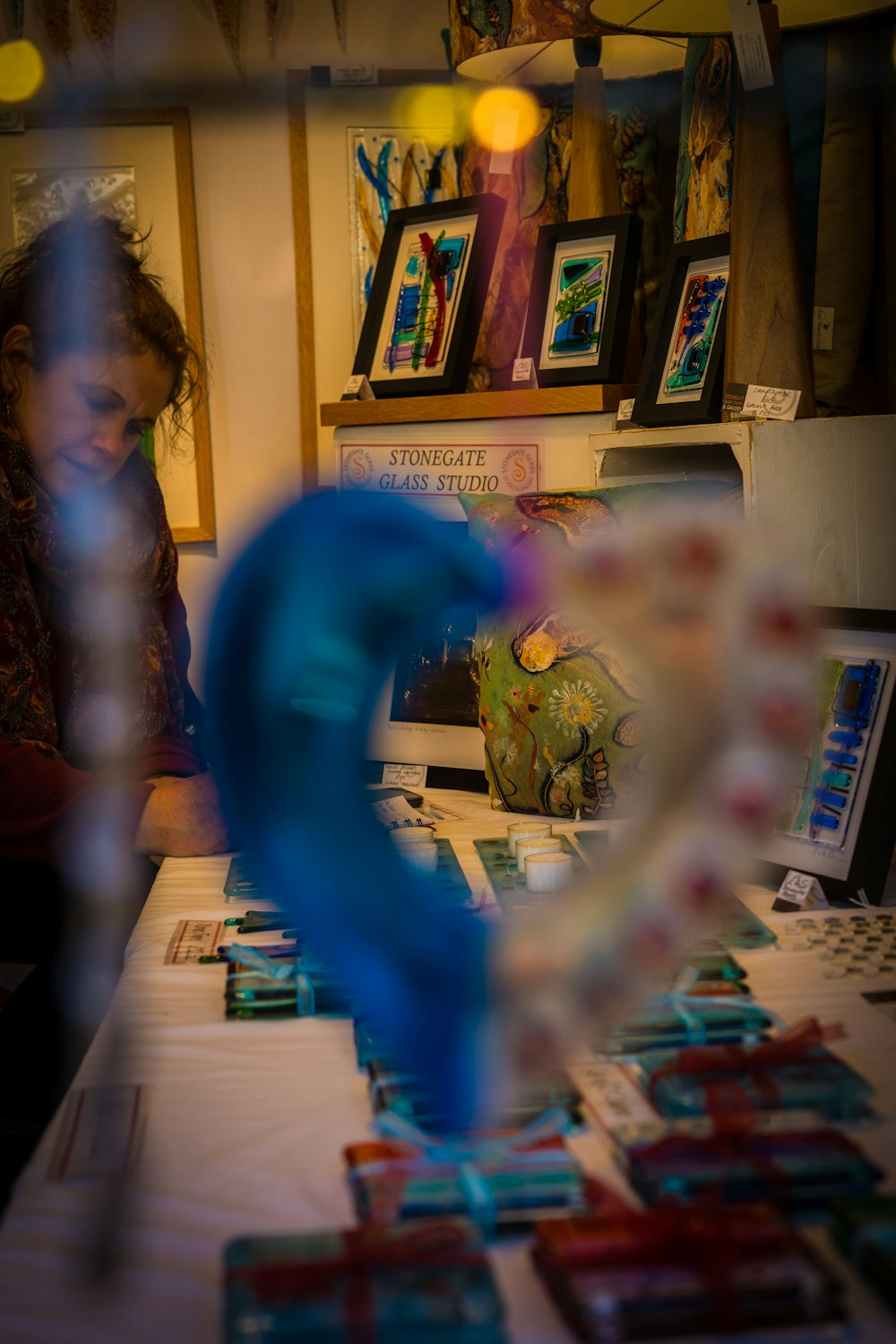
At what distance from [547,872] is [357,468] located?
3.41 ft

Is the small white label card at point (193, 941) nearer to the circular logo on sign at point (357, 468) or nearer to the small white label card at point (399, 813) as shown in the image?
the small white label card at point (399, 813)

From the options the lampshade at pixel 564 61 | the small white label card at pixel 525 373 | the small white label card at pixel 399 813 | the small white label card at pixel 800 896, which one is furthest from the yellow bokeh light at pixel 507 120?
the small white label card at pixel 800 896

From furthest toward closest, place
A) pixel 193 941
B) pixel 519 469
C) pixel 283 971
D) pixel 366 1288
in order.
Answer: pixel 519 469 < pixel 193 941 < pixel 283 971 < pixel 366 1288

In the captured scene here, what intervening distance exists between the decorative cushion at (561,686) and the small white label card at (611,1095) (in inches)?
22.9

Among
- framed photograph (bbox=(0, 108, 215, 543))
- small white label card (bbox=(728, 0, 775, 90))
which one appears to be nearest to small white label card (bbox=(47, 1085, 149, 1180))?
small white label card (bbox=(728, 0, 775, 90))

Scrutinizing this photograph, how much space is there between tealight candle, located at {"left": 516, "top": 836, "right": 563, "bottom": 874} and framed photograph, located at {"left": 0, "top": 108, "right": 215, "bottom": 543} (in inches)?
56.3

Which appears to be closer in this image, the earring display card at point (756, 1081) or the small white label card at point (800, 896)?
the earring display card at point (756, 1081)

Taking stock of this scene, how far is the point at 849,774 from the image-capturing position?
117 centimetres

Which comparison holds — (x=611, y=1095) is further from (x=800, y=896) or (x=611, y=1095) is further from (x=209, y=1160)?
(x=800, y=896)

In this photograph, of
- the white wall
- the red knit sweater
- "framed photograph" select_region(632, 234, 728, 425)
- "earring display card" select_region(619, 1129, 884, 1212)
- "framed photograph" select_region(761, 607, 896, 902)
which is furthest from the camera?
the white wall

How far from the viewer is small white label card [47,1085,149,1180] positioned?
0.71m

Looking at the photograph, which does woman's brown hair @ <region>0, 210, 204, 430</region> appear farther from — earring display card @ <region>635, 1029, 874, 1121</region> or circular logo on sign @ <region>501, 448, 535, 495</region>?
earring display card @ <region>635, 1029, 874, 1121</region>

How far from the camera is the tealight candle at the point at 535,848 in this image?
3.90 ft

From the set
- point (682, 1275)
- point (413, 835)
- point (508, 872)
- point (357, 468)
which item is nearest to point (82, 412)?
point (357, 468)
